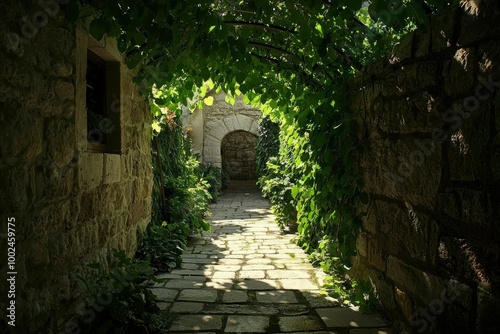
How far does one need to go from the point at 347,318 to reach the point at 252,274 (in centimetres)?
120

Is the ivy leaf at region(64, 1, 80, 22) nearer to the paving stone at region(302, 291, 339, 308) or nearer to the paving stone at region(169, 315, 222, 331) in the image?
the paving stone at region(169, 315, 222, 331)

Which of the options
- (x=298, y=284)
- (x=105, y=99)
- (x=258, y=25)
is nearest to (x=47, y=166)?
(x=105, y=99)

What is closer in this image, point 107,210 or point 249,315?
point 249,315

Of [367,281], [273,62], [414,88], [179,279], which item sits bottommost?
[179,279]

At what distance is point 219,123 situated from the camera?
10.8 m

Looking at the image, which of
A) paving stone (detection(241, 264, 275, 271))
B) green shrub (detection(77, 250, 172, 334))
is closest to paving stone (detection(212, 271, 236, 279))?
paving stone (detection(241, 264, 275, 271))

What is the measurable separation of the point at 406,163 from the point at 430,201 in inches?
11.2

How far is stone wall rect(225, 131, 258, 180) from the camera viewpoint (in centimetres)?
1480

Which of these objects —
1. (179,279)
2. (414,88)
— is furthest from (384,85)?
(179,279)

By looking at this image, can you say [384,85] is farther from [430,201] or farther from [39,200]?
[39,200]

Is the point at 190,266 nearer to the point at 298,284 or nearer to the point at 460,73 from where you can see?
the point at 298,284

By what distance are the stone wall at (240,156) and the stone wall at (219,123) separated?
3932 mm

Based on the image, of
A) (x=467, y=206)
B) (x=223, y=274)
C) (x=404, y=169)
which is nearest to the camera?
(x=467, y=206)

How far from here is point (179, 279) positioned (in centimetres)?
334
